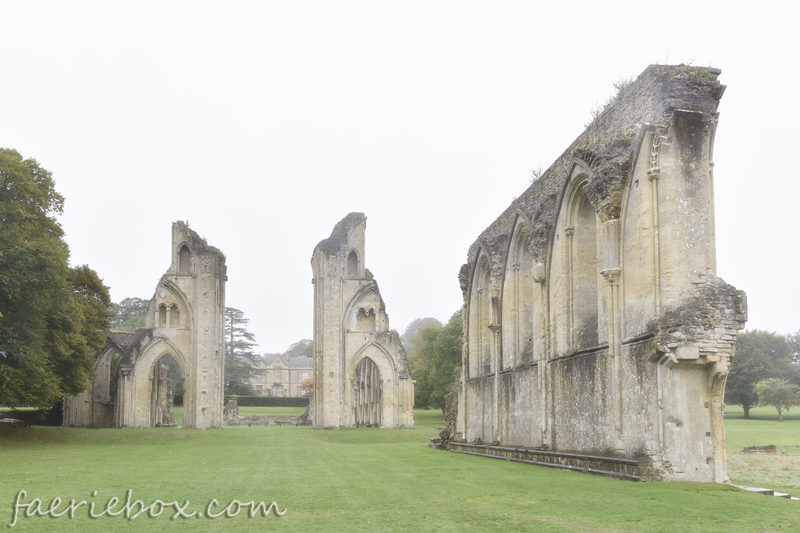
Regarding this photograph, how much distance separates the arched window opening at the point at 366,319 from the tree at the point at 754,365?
24961 millimetres

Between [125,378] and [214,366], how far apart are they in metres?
4.82

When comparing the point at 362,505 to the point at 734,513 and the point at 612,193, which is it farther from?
the point at 612,193

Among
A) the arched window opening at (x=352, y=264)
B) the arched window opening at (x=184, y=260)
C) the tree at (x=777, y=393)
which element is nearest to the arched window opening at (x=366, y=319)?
the arched window opening at (x=352, y=264)

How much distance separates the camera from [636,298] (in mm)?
13547

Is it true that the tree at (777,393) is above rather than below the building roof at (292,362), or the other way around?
below

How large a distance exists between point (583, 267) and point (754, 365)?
43.4 m

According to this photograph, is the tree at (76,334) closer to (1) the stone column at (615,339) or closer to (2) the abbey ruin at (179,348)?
(2) the abbey ruin at (179,348)

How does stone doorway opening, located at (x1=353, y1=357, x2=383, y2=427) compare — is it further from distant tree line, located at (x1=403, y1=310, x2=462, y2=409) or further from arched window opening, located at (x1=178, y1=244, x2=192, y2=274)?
arched window opening, located at (x1=178, y1=244, x2=192, y2=274)

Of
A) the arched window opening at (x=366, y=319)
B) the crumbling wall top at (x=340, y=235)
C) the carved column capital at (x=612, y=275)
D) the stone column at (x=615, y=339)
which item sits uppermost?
the crumbling wall top at (x=340, y=235)

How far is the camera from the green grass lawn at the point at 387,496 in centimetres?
820

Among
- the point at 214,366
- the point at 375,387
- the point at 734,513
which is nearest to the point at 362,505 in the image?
the point at 734,513

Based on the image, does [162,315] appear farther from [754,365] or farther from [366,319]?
[754,365]

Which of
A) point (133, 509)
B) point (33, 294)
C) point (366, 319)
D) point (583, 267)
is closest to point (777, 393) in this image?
point (366, 319)

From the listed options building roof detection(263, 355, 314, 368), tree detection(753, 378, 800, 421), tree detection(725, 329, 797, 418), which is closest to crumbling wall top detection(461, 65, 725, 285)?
tree detection(753, 378, 800, 421)
